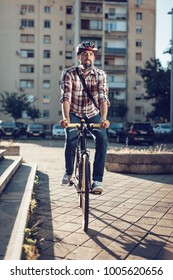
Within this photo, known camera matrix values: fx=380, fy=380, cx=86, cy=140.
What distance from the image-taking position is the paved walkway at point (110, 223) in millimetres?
3443

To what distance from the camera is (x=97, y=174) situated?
467 cm

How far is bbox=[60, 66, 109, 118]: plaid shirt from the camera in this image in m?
4.54

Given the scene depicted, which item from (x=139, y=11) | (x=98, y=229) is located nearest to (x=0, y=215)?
(x=98, y=229)

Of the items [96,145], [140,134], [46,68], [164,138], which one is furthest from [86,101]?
[46,68]

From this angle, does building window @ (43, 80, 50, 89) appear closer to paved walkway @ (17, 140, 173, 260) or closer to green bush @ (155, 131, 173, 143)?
green bush @ (155, 131, 173, 143)

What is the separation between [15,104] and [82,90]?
48935 millimetres

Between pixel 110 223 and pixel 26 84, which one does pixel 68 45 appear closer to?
pixel 26 84

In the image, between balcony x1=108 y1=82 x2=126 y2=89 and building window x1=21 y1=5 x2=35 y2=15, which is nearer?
building window x1=21 y1=5 x2=35 y2=15

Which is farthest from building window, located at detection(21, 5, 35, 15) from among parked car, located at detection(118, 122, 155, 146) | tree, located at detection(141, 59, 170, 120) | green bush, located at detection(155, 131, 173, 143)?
parked car, located at detection(118, 122, 155, 146)

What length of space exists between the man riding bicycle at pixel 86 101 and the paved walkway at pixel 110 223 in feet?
1.70

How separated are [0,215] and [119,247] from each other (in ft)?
4.82

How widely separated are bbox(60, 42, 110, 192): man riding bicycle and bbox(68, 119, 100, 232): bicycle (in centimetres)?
11

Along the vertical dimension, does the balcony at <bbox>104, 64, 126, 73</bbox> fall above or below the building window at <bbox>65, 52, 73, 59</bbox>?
below

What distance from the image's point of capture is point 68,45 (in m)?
60.5
